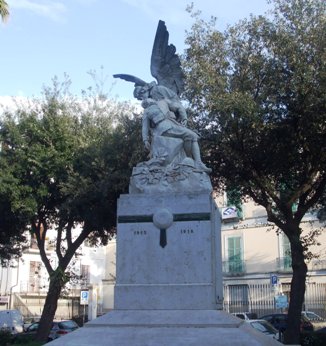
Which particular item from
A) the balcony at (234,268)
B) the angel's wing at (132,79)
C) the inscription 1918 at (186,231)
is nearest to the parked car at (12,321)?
the balcony at (234,268)

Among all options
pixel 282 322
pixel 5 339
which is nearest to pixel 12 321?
pixel 5 339

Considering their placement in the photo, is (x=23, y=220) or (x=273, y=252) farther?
(x=273, y=252)

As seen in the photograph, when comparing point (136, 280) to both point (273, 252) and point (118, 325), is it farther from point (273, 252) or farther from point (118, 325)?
point (273, 252)

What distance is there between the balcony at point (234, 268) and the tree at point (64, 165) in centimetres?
1835

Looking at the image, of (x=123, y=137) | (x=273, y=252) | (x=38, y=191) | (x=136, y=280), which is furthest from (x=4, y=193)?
(x=273, y=252)

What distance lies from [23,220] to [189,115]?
336 inches

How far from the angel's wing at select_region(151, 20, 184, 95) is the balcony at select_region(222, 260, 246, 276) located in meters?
28.5

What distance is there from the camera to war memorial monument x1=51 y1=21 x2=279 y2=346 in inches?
360

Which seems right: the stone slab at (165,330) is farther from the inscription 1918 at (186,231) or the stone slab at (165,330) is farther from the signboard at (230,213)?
the signboard at (230,213)

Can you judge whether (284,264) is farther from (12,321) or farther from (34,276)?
(34,276)

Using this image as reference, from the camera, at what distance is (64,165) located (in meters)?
21.0

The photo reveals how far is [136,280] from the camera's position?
1002 centimetres

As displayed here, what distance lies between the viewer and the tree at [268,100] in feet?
52.9

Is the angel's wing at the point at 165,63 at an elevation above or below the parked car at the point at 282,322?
above
